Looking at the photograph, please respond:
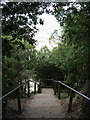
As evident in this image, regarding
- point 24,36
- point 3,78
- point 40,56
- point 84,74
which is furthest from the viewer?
point 40,56

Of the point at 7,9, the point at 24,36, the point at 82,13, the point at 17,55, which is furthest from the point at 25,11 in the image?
the point at 17,55

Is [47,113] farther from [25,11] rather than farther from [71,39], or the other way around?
[25,11]

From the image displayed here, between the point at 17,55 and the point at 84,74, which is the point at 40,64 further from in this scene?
the point at 84,74

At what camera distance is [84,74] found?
6.06m

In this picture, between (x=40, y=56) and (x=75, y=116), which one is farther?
(x=40, y=56)

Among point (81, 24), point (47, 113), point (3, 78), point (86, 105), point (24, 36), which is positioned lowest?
point (47, 113)

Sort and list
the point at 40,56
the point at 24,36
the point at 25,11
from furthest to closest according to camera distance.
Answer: the point at 40,56 < the point at 24,36 < the point at 25,11

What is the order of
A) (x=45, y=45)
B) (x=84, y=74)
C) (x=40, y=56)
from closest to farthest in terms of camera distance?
(x=84, y=74) < (x=40, y=56) < (x=45, y=45)

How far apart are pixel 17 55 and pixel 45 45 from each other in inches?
275

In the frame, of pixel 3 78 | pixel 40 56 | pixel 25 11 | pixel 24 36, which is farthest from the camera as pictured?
pixel 40 56

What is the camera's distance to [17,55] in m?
8.56

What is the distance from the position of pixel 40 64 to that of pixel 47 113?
1019cm

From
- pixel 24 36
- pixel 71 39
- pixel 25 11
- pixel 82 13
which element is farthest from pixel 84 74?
pixel 25 11

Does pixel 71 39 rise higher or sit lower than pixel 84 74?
higher
